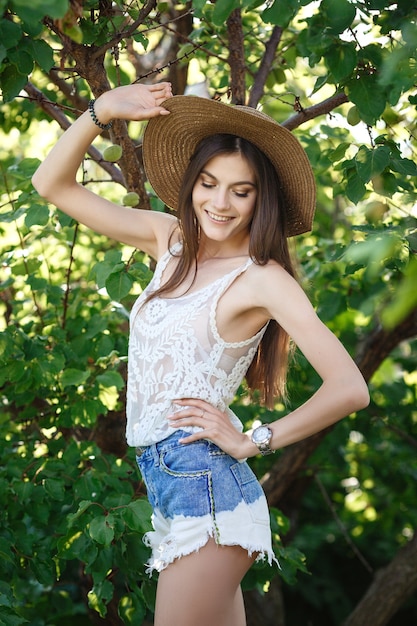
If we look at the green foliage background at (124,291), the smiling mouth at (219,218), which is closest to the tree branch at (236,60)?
the green foliage background at (124,291)

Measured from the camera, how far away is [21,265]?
9.87ft

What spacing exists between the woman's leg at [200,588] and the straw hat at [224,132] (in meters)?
0.91

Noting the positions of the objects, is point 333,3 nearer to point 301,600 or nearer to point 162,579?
point 162,579

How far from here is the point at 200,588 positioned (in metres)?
1.90

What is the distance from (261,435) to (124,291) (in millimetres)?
665

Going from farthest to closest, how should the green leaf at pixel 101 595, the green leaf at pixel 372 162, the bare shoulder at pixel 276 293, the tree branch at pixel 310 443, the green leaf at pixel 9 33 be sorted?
the tree branch at pixel 310 443
the green leaf at pixel 101 595
the green leaf at pixel 372 162
the bare shoulder at pixel 276 293
the green leaf at pixel 9 33

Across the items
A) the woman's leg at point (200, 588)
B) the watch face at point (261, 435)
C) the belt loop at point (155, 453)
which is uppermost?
the watch face at point (261, 435)

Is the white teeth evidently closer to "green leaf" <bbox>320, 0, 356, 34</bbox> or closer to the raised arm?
the raised arm

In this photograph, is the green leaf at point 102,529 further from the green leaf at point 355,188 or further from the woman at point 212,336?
the green leaf at point 355,188

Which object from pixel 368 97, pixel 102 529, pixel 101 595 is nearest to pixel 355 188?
pixel 368 97

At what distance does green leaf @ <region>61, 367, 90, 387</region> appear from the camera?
2641mm

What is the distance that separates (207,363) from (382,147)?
32.2 inches

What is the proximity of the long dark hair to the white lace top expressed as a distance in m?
0.08

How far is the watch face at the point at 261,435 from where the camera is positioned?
2031 millimetres
